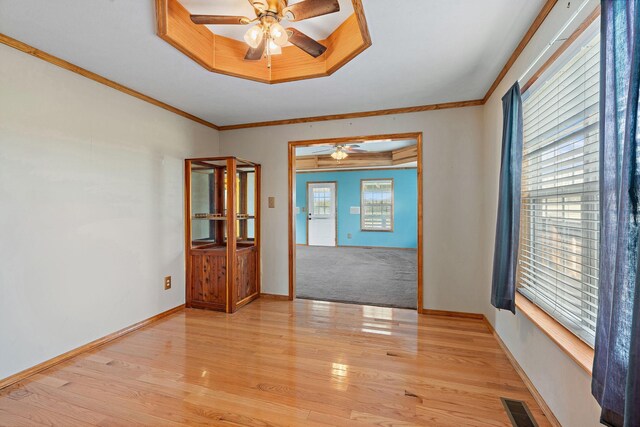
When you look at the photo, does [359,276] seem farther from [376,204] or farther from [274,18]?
[274,18]

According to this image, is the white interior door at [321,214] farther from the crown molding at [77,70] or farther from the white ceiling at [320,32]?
the crown molding at [77,70]

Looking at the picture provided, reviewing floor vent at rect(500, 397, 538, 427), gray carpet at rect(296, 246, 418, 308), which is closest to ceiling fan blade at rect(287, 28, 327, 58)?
floor vent at rect(500, 397, 538, 427)

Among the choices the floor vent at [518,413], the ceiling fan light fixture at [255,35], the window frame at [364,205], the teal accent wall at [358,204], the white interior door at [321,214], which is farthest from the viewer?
the white interior door at [321,214]

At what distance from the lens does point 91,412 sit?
1.70m

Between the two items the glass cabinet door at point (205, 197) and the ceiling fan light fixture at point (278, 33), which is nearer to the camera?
the ceiling fan light fixture at point (278, 33)

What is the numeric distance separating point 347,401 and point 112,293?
7.36ft

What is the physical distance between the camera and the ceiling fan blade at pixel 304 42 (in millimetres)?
1896

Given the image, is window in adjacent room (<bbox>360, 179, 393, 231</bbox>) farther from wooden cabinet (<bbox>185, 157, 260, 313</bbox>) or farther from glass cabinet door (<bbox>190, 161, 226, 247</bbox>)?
glass cabinet door (<bbox>190, 161, 226, 247</bbox>)

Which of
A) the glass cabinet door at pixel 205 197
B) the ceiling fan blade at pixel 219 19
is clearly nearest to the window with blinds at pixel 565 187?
the ceiling fan blade at pixel 219 19

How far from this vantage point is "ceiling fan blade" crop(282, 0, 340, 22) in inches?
64.2

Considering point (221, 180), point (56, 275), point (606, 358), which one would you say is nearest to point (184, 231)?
point (221, 180)

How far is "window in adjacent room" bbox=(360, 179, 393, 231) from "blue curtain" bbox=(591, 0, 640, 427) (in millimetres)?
6945

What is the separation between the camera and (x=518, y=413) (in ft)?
5.51

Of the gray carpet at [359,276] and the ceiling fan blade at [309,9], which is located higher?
the ceiling fan blade at [309,9]
